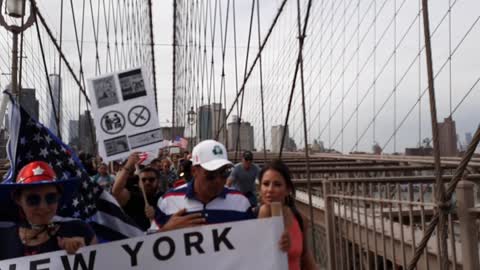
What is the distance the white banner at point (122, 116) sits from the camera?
259 cm

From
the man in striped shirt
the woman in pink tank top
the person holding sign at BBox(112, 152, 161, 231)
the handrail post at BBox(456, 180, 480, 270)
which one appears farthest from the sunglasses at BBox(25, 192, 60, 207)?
the handrail post at BBox(456, 180, 480, 270)

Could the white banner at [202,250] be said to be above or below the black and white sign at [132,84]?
A: below

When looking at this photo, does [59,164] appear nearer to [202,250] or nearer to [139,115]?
[139,115]

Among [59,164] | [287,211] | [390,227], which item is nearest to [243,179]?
[390,227]

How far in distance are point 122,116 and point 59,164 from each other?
2.07 feet

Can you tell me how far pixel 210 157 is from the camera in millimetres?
1742

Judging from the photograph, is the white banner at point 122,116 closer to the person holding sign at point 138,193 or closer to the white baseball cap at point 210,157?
the person holding sign at point 138,193

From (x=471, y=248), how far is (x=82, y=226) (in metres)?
1.67

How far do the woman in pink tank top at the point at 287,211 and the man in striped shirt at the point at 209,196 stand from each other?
0.11 metres

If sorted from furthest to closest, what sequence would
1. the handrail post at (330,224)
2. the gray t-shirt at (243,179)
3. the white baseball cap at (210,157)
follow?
the gray t-shirt at (243,179), the handrail post at (330,224), the white baseball cap at (210,157)

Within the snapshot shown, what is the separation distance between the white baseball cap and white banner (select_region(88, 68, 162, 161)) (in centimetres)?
88

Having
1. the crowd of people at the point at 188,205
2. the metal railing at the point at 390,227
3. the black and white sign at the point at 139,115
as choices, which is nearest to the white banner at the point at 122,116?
the black and white sign at the point at 139,115

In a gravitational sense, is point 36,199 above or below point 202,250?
above

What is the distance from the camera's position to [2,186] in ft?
5.01
